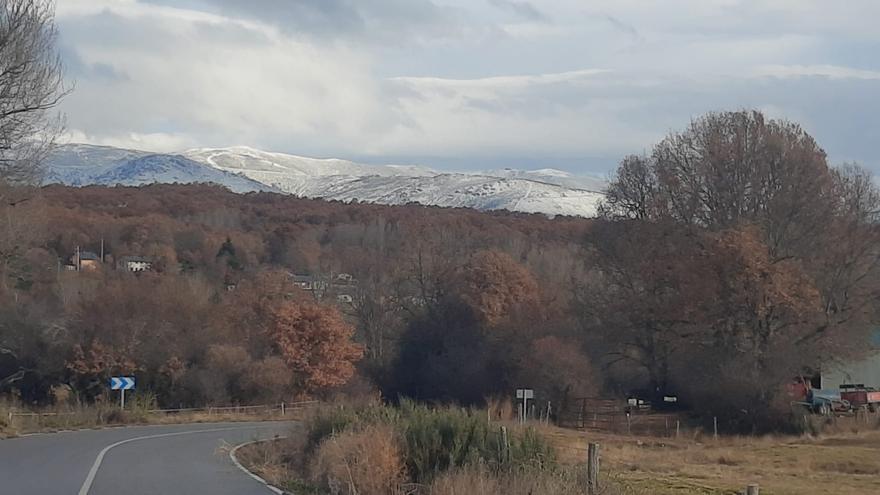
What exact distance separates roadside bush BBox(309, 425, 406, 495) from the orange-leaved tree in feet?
139

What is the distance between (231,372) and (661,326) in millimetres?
22548

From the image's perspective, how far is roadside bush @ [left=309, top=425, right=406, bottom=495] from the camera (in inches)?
695

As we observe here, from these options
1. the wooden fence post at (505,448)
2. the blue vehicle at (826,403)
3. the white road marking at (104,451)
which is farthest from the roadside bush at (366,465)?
the blue vehicle at (826,403)

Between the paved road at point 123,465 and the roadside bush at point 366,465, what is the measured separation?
140 cm

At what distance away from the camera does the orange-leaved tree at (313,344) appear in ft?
205

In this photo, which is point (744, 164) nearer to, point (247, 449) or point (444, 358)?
point (444, 358)

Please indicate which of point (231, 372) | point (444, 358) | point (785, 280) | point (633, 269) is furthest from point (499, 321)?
point (785, 280)

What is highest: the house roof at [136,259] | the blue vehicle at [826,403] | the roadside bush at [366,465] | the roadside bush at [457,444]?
the house roof at [136,259]

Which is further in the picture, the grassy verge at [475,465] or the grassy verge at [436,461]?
the grassy verge at [475,465]

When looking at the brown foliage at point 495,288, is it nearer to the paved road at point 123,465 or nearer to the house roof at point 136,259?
the paved road at point 123,465

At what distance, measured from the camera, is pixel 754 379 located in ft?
171

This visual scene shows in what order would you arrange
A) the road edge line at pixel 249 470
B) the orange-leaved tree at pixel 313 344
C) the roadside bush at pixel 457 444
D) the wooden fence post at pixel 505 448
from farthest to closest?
the orange-leaved tree at pixel 313 344
the road edge line at pixel 249 470
the roadside bush at pixel 457 444
the wooden fence post at pixel 505 448

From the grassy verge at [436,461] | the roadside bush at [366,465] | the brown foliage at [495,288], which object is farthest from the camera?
the brown foliage at [495,288]

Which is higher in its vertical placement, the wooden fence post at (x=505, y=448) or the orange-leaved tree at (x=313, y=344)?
the wooden fence post at (x=505, y=448)
